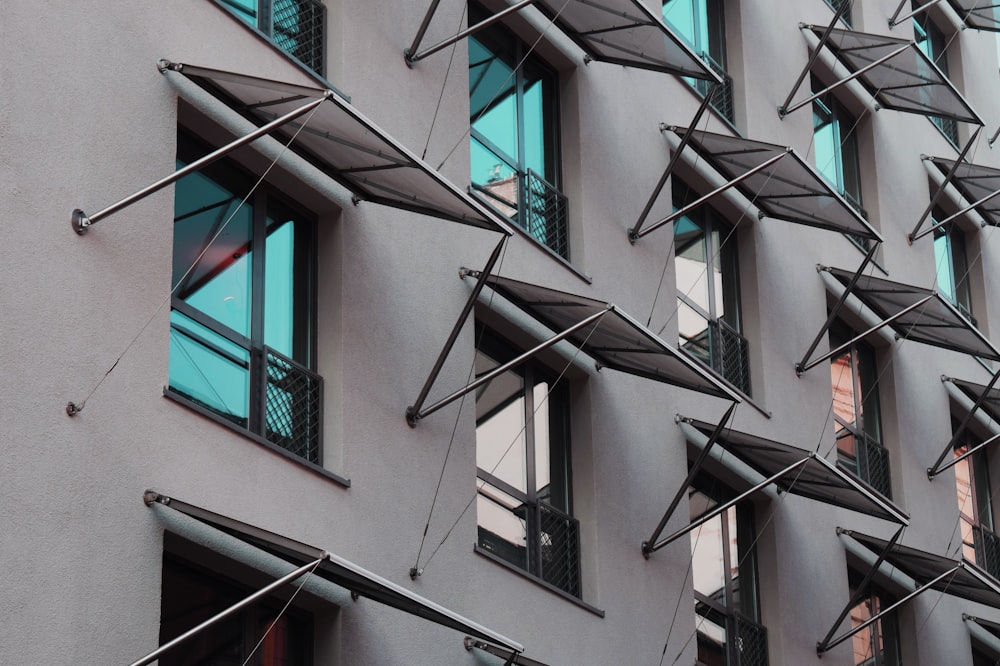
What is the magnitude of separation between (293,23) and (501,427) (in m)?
4.91

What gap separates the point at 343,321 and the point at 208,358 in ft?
5.50

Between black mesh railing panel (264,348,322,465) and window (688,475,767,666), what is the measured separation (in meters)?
7.19

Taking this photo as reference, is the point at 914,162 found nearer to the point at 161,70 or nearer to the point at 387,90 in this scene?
the point at 387,90

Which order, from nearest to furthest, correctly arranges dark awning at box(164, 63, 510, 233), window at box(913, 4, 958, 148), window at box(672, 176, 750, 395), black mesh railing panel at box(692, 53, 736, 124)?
dark awning at box(164, 63, 510, 233)
window at box(672, 176, 750, 395)
black mesh railing panel at box(692, 53, 736, 124)
window at box(913, 4, 958, 148)

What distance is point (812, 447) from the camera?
974 inches

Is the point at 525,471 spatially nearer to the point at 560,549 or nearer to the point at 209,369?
the point at 560,549

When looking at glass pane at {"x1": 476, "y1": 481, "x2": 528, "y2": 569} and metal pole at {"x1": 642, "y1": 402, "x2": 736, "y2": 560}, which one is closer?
glass pane at {"x1": 476, "y1": 481, "x2": 528, "y2": 569}

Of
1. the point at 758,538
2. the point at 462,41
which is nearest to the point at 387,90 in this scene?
the point at 462,41

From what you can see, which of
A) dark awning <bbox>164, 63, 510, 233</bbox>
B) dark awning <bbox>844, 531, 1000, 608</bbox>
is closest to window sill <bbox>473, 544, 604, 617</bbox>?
dark awning <bbox>164, 63, 510, 233</bbox>

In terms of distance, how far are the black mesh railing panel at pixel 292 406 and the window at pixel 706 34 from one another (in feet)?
34.4

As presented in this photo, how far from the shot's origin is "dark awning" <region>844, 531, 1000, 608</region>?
24.4 meters

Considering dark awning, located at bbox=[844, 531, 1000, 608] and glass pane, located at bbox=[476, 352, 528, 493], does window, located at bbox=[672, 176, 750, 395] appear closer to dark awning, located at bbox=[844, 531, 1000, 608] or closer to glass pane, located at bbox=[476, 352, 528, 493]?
dark awning, located at bbox=[844, 531, 1000, 608]

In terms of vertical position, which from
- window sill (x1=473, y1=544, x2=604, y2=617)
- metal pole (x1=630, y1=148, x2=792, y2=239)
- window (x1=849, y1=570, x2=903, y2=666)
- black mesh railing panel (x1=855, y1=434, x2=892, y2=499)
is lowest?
window sill (x1=473, y1=544, x2=604, y2=617)

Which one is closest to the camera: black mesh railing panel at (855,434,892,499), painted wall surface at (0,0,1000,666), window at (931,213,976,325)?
painted wall surface at (0,0,1000,666)
